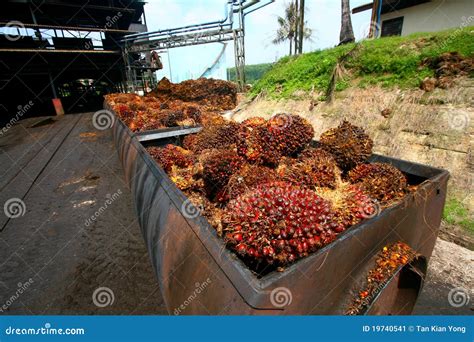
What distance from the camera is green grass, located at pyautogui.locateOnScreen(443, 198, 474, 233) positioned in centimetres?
369

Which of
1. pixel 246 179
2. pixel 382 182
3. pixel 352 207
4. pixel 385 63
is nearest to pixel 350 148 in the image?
pixel 382 182

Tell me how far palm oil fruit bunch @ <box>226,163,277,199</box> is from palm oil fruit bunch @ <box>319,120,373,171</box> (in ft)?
2.82

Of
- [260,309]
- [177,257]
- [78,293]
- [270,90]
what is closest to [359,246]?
[260,309]

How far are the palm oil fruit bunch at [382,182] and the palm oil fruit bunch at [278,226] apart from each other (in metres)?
0.78

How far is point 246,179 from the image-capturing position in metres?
2.38

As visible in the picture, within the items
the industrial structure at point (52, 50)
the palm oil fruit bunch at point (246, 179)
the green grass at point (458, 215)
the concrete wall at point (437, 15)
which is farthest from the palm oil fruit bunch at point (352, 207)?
the industrial structure at point (52, 50)

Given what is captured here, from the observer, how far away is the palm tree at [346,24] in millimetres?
12445

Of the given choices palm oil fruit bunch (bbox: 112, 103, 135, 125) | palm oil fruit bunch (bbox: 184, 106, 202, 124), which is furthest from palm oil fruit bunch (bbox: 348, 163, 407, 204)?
palm oil fruit bunch (bbox: 112, 103, 135, 125)

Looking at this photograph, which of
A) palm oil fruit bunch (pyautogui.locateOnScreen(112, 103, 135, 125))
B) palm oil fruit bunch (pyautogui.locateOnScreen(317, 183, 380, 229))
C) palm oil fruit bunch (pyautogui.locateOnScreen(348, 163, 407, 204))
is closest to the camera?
palm oil fruit bunch (pyautogui.locateOnScreen(317, 183, 380, 229))

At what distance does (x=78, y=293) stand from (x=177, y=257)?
1.88m

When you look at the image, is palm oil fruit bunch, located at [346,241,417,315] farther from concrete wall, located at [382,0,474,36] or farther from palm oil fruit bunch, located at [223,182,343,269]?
concrete wall, located at [382,0,474,36]

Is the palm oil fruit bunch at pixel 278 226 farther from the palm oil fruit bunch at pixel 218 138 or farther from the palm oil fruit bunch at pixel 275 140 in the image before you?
the palm oil fruit bunch at pixel 218 138

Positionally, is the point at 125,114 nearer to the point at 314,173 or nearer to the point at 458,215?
the point at 314,173

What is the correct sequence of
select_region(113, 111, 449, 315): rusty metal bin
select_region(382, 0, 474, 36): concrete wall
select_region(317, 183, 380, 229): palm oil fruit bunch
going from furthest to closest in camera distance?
select_region(382, 0, 474, 36): concrete wall → select_region(317, 183, 380, 229): palm oil fruit bunch → select_region(113, 111, 449, 315): rusty metal bin
